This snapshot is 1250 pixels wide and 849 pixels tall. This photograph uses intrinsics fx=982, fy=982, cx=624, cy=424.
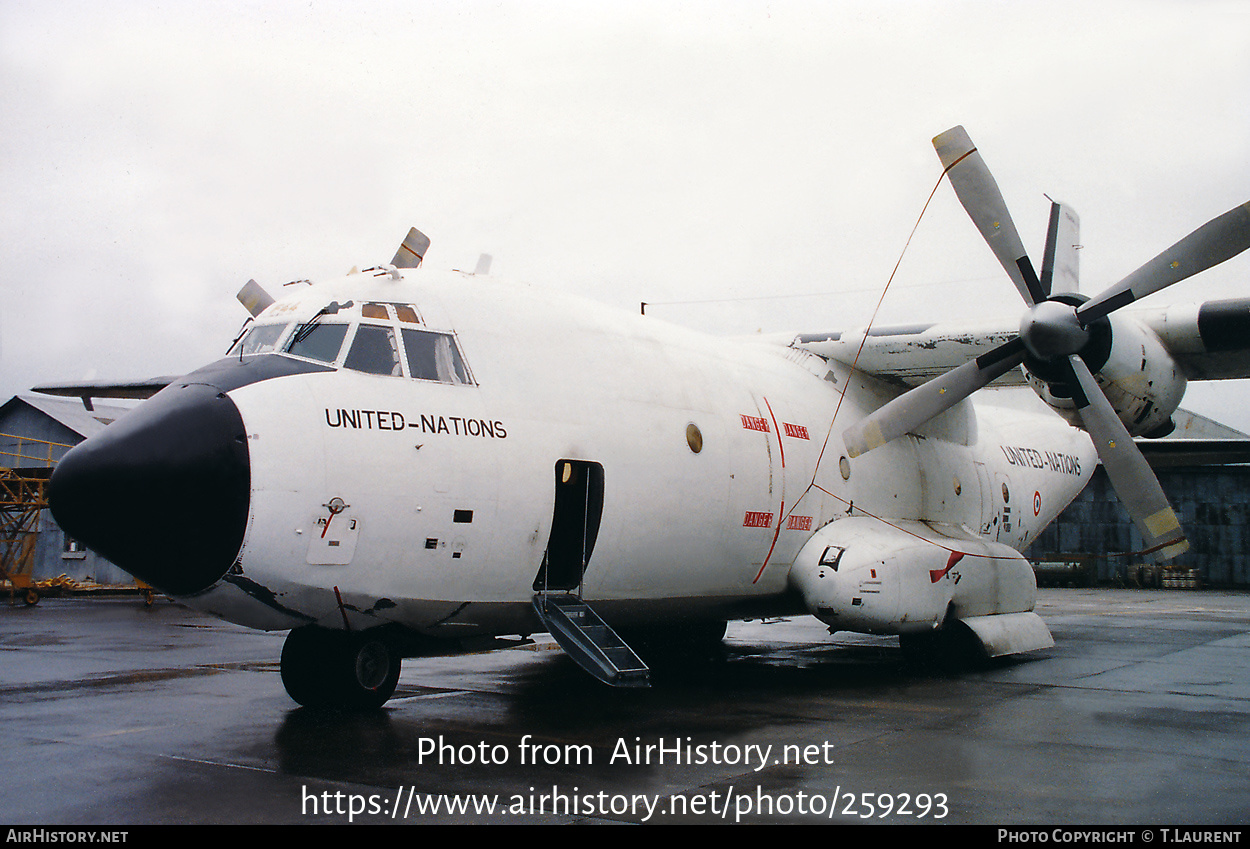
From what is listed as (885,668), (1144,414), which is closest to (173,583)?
(885,668)

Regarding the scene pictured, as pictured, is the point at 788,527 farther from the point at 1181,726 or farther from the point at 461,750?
the point at 461,750

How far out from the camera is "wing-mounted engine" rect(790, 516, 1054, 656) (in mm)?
10906

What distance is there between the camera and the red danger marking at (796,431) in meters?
11.5

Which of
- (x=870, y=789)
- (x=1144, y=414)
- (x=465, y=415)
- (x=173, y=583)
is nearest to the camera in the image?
(x=870, y=789)

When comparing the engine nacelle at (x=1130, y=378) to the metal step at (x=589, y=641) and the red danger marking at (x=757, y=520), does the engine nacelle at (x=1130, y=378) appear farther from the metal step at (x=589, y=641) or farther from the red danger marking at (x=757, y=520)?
the metal step at (x=589, y=641)

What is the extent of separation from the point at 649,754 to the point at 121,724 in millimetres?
4519

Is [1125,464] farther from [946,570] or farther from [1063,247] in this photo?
[1063,247]

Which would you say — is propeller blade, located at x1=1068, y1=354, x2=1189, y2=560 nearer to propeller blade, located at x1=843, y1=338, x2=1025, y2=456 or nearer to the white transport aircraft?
the white transport aircraft

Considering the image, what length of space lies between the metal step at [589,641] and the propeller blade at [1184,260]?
6.50m

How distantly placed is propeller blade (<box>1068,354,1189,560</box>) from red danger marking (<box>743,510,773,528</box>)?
3.77 metres

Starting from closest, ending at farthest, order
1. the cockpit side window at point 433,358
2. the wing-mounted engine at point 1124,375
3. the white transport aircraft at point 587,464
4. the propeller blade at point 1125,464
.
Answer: the white transport aircraft at point 587,464, the cockpit side window at point 433,358, the propeller blade at point 1125,464, the wing-mounted engine at point 1124,375

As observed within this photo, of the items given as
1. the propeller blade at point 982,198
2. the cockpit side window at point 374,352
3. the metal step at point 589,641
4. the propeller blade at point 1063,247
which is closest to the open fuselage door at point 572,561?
the metal step at point 589,641

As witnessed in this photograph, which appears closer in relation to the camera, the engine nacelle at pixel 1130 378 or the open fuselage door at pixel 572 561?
the open fuselage door at pixel 572 561

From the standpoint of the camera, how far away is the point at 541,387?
348 inches
